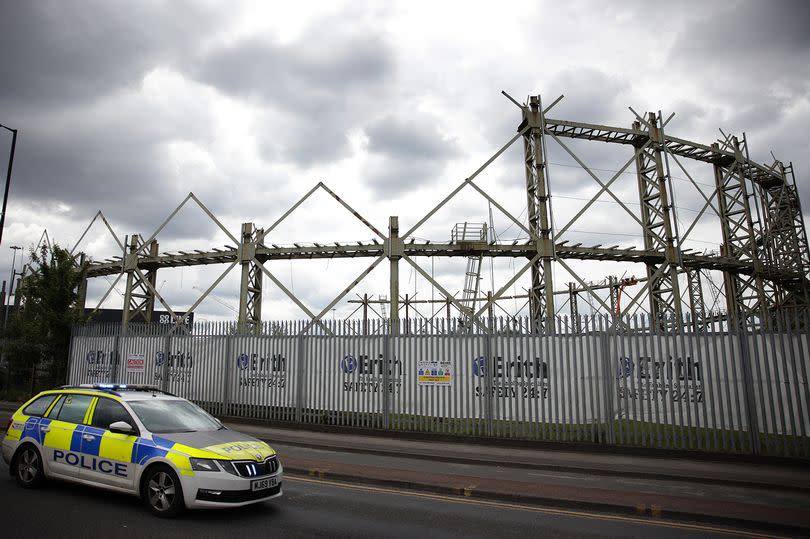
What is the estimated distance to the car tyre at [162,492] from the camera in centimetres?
578

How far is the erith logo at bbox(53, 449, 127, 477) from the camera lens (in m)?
6.21

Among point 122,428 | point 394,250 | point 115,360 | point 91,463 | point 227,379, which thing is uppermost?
point 394,250

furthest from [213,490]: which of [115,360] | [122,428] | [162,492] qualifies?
[115,360]

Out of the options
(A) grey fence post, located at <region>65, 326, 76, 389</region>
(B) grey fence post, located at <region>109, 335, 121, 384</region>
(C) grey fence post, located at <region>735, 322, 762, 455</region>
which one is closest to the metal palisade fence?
(C) grey fence post, located at <region>735, 322, 762, 455</region>

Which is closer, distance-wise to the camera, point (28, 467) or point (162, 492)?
point (162, 492)

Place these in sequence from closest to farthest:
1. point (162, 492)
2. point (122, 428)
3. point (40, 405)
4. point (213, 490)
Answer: point (213, 490), point (162, 492), point (122, 428), point (40, 405)

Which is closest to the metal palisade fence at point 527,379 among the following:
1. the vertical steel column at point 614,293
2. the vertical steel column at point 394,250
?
the vertical steel column at point 394,250

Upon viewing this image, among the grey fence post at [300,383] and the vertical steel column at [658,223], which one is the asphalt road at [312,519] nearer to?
the grey fence post at [300,383]

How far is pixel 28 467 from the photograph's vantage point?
23.0ft

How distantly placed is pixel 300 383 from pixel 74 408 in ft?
26.6

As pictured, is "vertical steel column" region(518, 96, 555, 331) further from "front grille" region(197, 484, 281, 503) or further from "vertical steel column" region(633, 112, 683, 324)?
"front grille" region(197, 484, 281, 503)

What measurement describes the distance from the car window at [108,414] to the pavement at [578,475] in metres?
3.38

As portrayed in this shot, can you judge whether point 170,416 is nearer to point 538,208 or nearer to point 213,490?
point 213,490

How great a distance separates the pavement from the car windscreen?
2.46m
